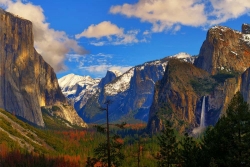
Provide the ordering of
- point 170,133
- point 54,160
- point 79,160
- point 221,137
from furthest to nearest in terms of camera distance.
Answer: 1. point 79,160
2. point 54,160
3. point 170,133
4. point 221,137

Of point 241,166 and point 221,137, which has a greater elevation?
point 221,137

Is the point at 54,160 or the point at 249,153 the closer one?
the point at 249,153

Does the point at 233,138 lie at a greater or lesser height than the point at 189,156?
greater

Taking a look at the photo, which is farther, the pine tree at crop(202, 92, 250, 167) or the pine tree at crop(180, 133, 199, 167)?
the pine tree at crop(180, 133, 199, 167)

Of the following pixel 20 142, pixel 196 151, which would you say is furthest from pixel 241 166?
pixel 20 142

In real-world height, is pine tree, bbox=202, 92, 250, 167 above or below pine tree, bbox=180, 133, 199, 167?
above

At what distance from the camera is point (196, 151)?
2072 inches

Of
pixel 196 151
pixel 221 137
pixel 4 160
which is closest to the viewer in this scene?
pixel 221 137

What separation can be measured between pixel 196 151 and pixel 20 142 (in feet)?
539

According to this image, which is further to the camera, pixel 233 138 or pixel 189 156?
pixel 189 156

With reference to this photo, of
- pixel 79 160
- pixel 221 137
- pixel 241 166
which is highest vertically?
pixel 221 137

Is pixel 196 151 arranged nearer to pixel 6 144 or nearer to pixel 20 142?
pixel 6 144

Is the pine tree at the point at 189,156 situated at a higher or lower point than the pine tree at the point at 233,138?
lower

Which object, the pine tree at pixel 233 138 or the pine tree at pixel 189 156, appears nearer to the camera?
the pine tree at pixel 233 138
